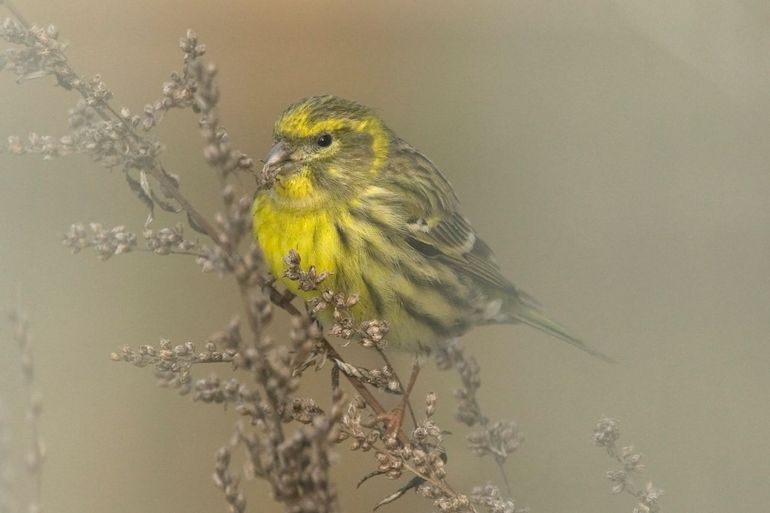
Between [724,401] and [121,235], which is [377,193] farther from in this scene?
[724,401]

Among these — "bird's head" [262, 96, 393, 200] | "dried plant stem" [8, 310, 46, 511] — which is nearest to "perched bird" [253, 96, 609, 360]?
"bird's head" [262, 96, 393, 200]

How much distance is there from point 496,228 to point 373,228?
7.70ft

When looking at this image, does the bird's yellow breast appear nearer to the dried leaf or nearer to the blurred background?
the dried leaf

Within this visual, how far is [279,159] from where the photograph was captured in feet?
8.26

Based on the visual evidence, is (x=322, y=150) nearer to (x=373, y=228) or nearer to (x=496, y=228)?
(x=373, y=228)

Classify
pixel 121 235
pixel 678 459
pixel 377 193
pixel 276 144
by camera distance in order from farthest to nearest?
1. pixel 678 459
2. pixel 377 193
3. pixel 276 144
4. pixel 121 235

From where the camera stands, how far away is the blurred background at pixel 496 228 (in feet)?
13.6

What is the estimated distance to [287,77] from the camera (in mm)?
5137

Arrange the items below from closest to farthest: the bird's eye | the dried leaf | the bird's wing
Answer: the dried leaf < the bird's eye < the bird's wing

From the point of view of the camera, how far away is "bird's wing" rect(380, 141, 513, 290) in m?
2.83

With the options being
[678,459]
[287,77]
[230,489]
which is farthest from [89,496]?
[230,489]

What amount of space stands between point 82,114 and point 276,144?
3.09ft

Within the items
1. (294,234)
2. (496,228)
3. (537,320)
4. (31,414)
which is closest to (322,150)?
(294,234)

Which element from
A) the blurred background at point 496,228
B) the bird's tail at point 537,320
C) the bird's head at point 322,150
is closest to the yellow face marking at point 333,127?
the bird's head at point 322,150
